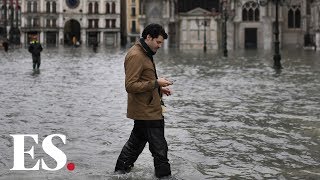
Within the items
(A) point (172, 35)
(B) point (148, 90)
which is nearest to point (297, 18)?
(A) point (172, 35)

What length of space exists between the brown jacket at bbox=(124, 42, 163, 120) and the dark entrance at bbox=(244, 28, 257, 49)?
246 feet

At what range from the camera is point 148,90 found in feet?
20.4

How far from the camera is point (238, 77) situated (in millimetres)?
22828

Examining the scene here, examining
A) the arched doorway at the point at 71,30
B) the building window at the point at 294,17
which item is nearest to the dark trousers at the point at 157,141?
the building window at the point at 294,17

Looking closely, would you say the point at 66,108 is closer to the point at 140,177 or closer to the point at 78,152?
the point at 78,152

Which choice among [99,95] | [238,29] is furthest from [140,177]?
[238,29]

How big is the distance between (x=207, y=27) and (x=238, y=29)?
7.45 metres

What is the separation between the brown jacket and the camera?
621 cm

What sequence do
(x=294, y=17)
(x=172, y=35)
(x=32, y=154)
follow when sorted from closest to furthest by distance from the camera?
1. (x=32, y=154)
2. (x=294, y=17)
3. (x=172, y=35)

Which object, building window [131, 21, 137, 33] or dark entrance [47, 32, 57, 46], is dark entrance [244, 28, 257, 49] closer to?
building window [131, 21, 137, 33]

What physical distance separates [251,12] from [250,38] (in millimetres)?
3682

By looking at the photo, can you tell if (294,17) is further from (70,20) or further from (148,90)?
(148,90)

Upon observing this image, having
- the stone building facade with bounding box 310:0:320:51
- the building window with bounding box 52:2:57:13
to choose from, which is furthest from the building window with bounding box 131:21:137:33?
the stone building facade with bounding box 310:0:320:51

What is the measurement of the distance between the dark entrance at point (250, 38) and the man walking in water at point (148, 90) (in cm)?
7494
